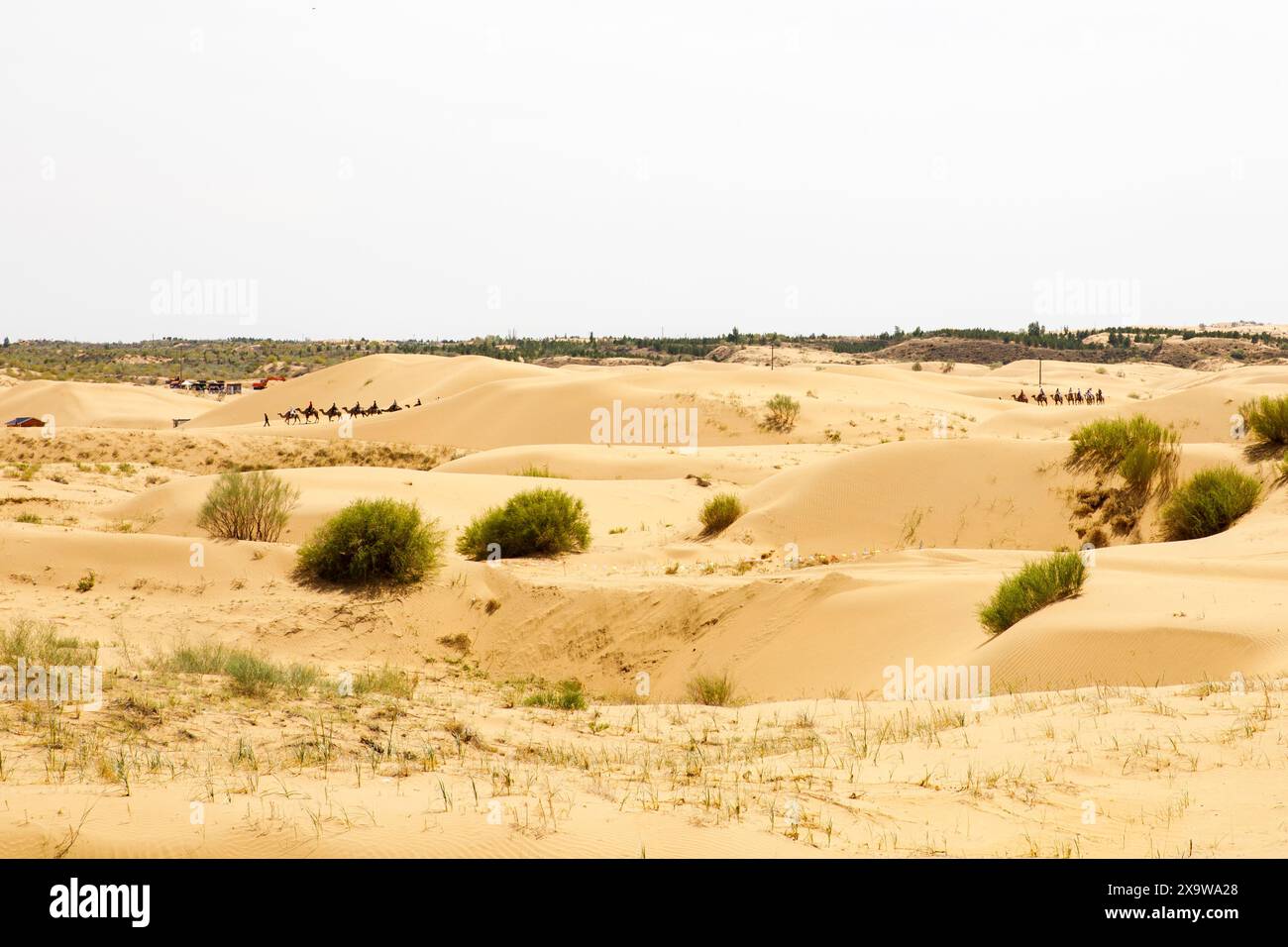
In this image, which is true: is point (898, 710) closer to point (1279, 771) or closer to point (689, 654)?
point (1279, 771)

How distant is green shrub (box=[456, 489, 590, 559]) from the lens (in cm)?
1858

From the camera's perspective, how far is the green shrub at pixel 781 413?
42.6 m

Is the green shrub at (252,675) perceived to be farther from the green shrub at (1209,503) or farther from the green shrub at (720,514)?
the green shrub at (1209,503)

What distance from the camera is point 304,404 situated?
61062 mm

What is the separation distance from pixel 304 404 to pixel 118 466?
101 feet

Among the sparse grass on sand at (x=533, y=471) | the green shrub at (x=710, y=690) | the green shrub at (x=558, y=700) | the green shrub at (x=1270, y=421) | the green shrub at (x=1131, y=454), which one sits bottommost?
the green shrub at (x=710, y=690)

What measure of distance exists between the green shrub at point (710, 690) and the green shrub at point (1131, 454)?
33.5ft

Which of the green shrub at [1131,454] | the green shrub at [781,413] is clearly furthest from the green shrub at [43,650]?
the green shrub at [781,413]

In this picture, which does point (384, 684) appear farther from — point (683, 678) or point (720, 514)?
point (720, 514)

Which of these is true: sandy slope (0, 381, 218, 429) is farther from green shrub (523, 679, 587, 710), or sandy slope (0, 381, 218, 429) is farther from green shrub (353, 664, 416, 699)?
green shrub (523, 679, 587, 710)

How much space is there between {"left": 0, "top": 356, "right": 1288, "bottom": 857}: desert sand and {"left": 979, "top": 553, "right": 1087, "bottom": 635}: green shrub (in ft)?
0.79

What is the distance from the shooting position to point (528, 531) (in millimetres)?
18562

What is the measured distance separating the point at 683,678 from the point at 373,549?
4921 mm

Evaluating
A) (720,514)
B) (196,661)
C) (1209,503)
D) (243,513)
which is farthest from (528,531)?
(1209,503)
